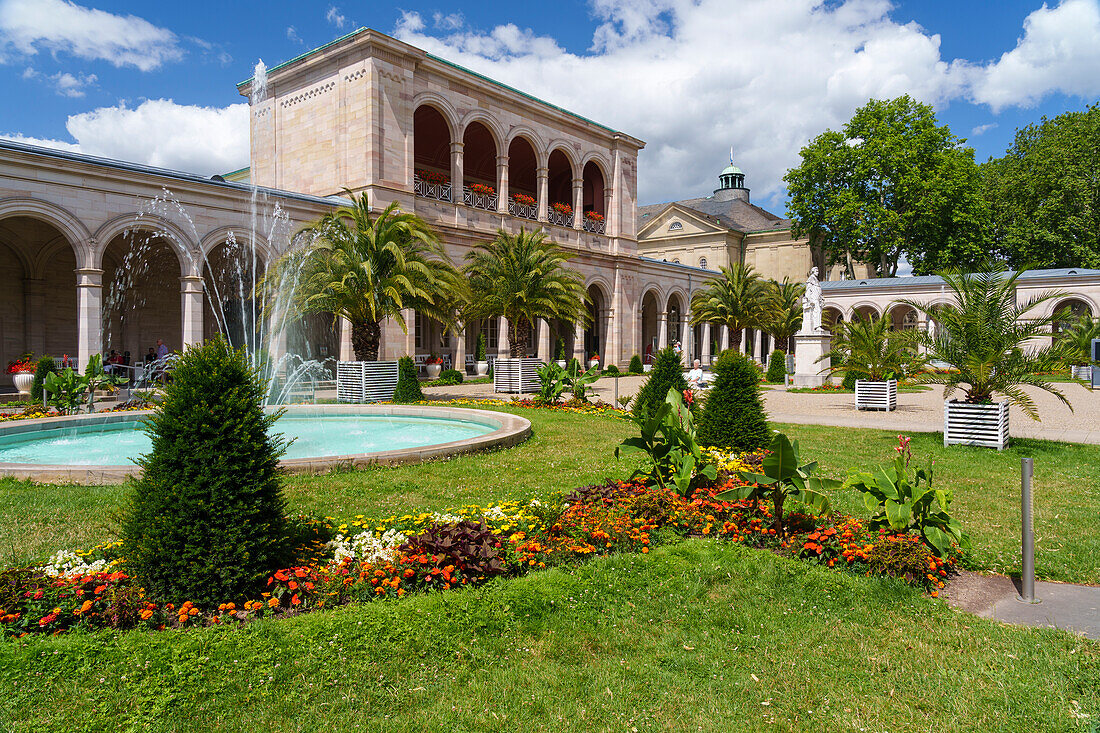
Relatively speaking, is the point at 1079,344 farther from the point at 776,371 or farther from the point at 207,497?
the point at 776,371

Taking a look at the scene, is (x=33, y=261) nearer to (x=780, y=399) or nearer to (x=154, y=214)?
(x=154, y=214)

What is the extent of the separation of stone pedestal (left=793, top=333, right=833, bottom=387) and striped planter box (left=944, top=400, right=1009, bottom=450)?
1632 centimetres

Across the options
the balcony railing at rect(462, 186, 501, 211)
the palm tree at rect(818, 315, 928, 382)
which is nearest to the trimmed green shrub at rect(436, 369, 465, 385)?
the balcony railing at rect(462, 186, 501, 211)

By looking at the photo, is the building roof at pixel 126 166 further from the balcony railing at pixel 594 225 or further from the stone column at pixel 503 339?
the balcony railing at pixel 594 225

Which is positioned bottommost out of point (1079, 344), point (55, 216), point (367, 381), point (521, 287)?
point (367, 381)

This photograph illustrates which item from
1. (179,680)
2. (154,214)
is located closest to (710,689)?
(179,680)

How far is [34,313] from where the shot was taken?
A: 76.8 ft

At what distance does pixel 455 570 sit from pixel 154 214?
842 inches

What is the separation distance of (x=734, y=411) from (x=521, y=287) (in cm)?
1449

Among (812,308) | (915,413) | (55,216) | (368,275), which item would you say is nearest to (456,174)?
(368,275)

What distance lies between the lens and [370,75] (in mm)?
26625

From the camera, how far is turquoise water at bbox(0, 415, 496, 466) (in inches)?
393

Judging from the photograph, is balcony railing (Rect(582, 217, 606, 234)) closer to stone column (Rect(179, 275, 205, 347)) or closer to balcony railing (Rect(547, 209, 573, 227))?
balcony railing (Rect(547, 209, 573, 227))

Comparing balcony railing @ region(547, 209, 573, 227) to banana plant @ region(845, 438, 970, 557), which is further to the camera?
balcony railing @ region(547, 209, 573, 227)
